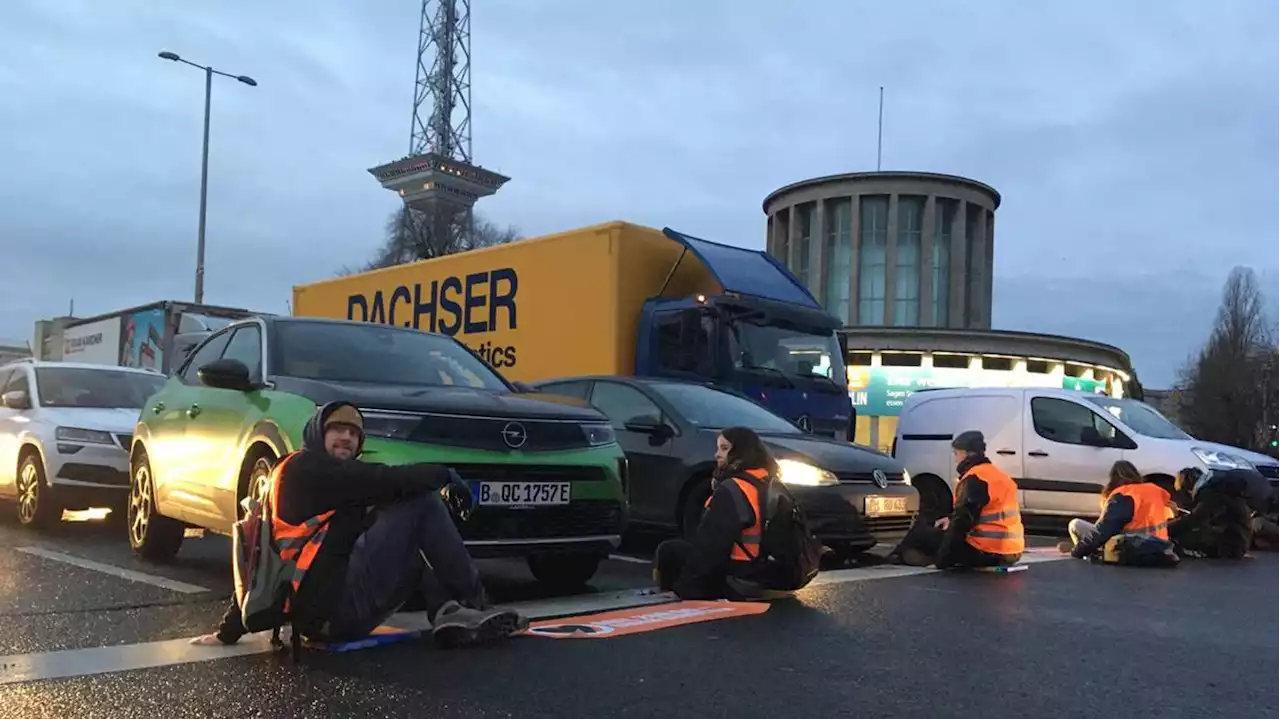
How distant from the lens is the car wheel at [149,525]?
7.46 metres

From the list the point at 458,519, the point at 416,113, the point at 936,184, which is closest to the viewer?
the point at 458,519

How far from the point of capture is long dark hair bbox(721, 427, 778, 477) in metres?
6.22

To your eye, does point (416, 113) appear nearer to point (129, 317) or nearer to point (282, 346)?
A: point (129, 317)

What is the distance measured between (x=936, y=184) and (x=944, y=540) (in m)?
54.4

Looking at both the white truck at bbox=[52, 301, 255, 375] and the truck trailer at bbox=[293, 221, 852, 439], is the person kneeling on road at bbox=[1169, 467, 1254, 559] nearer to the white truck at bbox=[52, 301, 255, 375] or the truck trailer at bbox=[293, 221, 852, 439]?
the truck trailer at bbox=[293, 221, 852, 439]

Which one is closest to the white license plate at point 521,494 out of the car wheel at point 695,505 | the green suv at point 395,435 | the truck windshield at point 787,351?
the green suv at point 395,435

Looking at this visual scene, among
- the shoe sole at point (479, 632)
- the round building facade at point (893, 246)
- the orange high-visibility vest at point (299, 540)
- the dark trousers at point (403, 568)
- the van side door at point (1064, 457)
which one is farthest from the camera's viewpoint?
the round building facade at point (893, 246)

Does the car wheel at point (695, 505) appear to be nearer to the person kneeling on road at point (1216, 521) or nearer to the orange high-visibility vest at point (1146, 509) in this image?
the orange high-visibility vest at point (1146, 509)

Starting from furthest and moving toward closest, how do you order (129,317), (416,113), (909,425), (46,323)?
(416,113) → (46,323) → (129,317) → (909,425)

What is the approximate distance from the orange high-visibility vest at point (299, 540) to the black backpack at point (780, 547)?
2569mm

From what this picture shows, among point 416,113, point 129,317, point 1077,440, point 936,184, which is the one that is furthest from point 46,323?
point 416,113

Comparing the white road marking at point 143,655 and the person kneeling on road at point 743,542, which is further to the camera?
the person kneeling on road at point 743,542

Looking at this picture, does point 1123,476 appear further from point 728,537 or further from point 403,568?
point 403,568

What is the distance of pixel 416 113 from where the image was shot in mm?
114750
